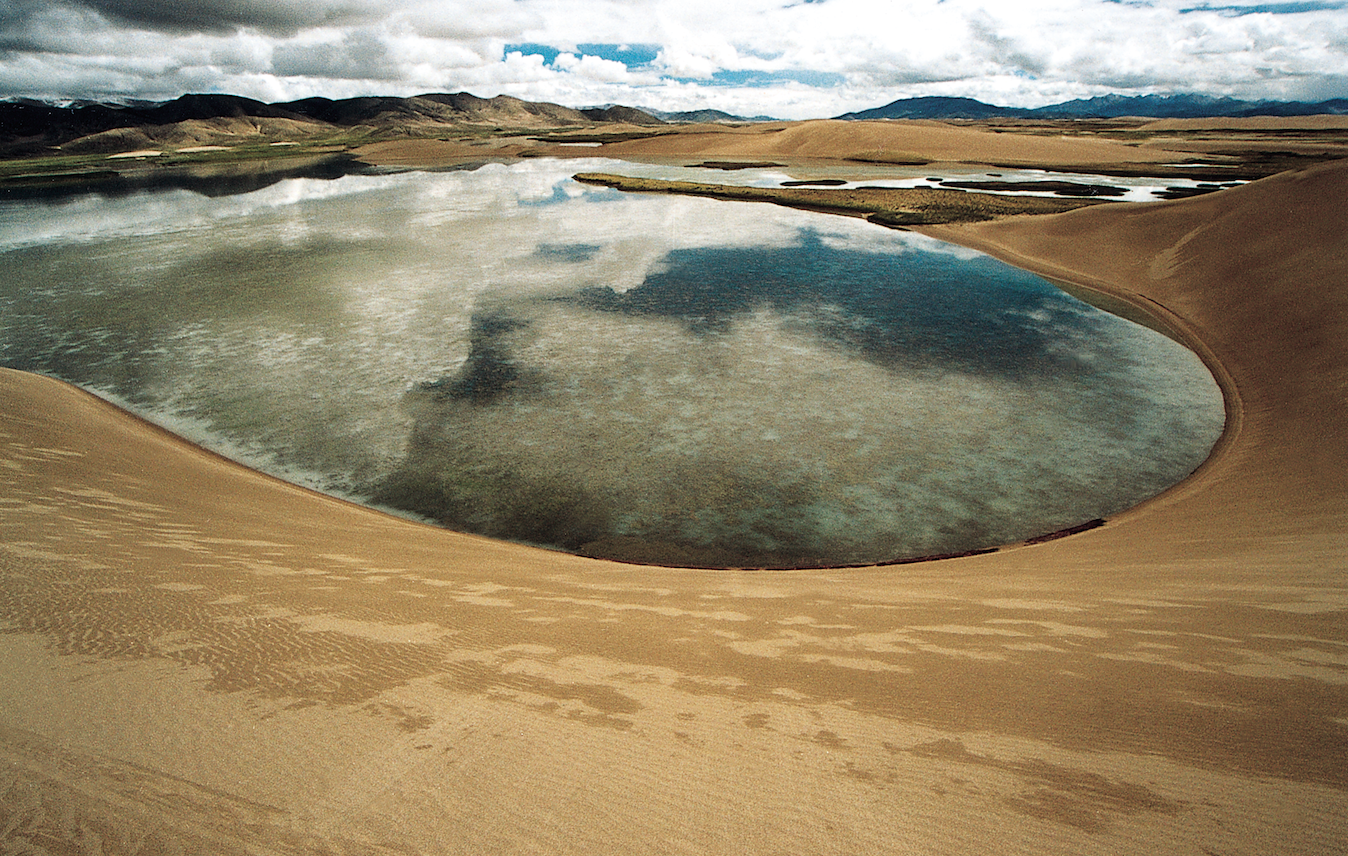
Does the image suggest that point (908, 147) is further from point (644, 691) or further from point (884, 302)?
point (644, 691)

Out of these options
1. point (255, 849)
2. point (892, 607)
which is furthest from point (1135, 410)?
point (255, 849)

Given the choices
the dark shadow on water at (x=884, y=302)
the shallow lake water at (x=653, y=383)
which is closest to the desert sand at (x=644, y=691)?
the shallow lake water at (x=653, y=383)

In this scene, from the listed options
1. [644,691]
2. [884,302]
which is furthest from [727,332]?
[644,691]

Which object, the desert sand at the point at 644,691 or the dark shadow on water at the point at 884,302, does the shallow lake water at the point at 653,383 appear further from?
the desert sand at the point at 644,691

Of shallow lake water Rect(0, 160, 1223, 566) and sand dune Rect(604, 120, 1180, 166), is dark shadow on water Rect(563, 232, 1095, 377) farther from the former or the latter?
sand dune Rect(604, 120, 1180, 166)

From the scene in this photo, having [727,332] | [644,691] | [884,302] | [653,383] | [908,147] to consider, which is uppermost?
[908,147]

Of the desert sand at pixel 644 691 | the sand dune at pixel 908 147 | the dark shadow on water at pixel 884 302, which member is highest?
the sand dune at pixel 908 147
